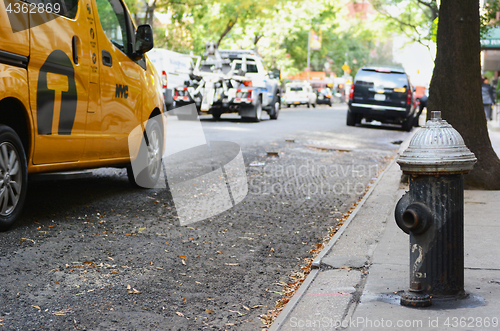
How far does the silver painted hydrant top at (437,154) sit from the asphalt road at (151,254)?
123 centimetres

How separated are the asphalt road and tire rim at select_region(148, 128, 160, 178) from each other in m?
0.24

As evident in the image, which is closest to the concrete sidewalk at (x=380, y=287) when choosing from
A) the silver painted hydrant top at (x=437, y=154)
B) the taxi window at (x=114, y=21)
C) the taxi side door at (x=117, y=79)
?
the silver painted hydrant top at (x=437, y=154)

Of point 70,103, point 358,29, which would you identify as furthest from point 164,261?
point 358,29

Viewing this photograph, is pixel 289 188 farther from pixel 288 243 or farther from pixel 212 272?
pixel 212 272

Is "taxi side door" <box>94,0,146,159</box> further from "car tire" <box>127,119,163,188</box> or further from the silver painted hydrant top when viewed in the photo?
the silver painted hydrant top

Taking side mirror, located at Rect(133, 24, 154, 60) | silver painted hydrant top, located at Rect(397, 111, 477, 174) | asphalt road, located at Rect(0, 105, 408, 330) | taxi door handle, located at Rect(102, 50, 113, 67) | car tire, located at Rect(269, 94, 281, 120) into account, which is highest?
side mirror, located at Rect(133, 24, 154, 60)

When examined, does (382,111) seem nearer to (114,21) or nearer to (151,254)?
(114,21)

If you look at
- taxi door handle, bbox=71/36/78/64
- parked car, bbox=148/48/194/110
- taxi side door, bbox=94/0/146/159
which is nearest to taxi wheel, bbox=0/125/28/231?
taxi door handle, bbox=71/36/78/64

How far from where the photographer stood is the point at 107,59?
6.11 metres

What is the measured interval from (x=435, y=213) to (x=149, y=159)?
4395 millimetres

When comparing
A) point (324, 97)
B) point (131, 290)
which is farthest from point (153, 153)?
point (324, 97)

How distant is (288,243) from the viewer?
524 cm

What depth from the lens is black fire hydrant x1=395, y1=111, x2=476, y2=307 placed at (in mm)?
3459

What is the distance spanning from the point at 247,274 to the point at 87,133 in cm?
233
